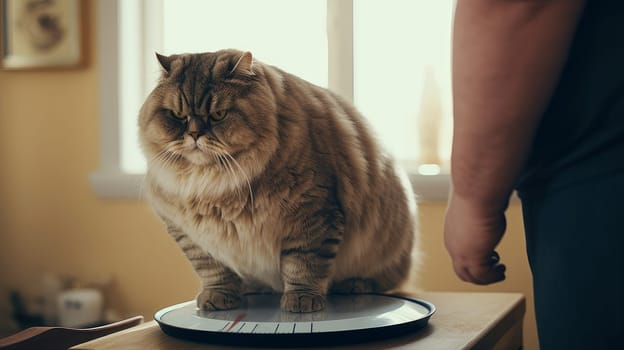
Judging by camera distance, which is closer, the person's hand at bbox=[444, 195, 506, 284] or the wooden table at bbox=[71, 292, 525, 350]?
the person's hand at bbox=[444, 195, 506, 284]

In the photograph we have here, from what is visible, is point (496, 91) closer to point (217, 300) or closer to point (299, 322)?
point (299, 322)

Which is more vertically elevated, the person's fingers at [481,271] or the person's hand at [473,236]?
the person's hand at [473,236]

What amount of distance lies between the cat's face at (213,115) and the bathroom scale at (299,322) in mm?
223

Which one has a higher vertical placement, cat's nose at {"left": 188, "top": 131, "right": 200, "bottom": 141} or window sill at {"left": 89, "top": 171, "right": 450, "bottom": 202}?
cat's nose at {"left": 188, "top": 131, "right": 200, "bottom": 141}

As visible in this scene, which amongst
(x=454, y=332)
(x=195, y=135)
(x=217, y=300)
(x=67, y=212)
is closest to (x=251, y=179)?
(x=195, y=135)

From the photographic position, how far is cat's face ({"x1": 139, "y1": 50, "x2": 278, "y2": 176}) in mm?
1128

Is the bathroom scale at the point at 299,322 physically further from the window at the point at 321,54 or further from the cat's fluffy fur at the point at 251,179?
the window at the point at 321,54

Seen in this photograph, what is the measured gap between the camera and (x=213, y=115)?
1.13m

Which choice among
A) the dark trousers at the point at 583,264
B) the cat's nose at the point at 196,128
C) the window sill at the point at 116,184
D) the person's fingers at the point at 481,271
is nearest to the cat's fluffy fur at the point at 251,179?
the cat's nose at the point at 196,128

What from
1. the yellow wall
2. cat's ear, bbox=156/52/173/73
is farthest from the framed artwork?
cat's ear, bbox=156/52/173/73

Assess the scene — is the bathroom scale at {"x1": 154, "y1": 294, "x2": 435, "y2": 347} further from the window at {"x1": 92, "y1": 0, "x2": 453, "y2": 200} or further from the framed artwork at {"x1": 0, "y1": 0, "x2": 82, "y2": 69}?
the framed artwork at {"x1": 0, "y1": 0, "x2": 82, "y2": 69}

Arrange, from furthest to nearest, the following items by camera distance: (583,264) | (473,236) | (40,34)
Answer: (40,34) → (473,236) → (583,264)

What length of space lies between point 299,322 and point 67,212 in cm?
173

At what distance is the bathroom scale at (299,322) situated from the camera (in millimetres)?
941
